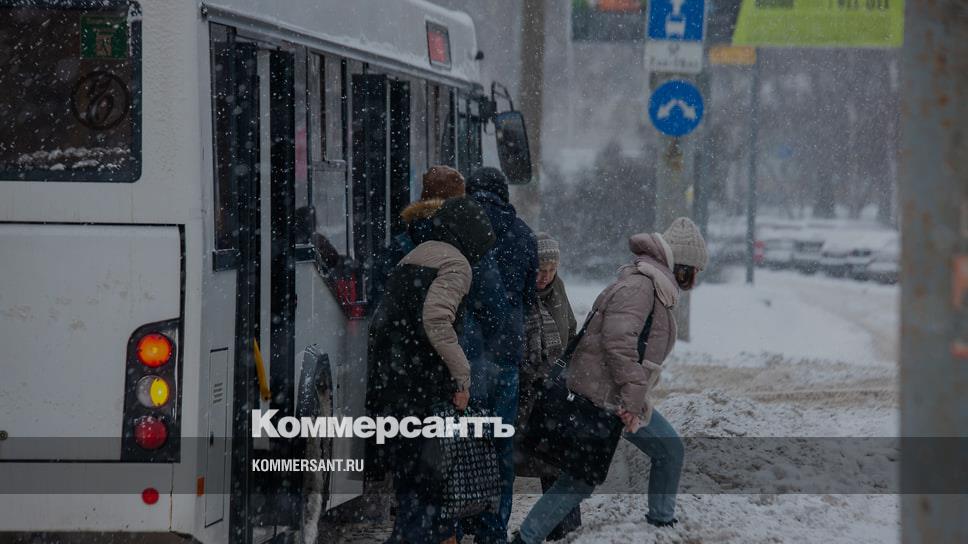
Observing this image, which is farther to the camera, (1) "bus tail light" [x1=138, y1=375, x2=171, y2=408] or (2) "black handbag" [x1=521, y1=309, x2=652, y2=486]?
(2) "black handbag" [x1=521, y1=309, x2=652, y2=486]

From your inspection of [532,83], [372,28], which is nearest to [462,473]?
[372,28]

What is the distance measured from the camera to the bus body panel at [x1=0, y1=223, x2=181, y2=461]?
4.70m

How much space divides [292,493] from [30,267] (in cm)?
169

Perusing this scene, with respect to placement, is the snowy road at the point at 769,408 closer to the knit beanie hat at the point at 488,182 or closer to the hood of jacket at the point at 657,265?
the hood of jacket at the point at 657,265

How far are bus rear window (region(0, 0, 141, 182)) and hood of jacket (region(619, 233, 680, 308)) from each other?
2.45 metres

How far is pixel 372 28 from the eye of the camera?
6.94 metres

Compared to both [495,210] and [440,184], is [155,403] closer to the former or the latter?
[440,184]

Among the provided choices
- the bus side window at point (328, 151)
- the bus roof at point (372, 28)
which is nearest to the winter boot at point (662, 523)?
the bus side window at point (328, 151)

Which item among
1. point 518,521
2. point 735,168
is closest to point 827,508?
point 518,521

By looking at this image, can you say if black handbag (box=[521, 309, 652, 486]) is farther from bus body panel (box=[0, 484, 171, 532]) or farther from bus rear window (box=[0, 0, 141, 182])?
bus rear window (box=[0, 0, 141, 182])

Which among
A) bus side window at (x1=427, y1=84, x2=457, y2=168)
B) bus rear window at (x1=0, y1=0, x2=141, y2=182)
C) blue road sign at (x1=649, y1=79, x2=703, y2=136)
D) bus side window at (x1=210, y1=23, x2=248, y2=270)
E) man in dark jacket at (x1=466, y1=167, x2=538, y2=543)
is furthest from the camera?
blue road sign at (x1=649, y1=79, x2=703, y2=136)

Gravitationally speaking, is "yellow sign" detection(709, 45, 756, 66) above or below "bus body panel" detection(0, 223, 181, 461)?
above

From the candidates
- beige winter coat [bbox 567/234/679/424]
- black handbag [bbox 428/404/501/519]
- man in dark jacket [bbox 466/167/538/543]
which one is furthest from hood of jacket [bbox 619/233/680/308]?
black handbag [bbox 428/404/501/519]

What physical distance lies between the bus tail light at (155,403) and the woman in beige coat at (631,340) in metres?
2.15
